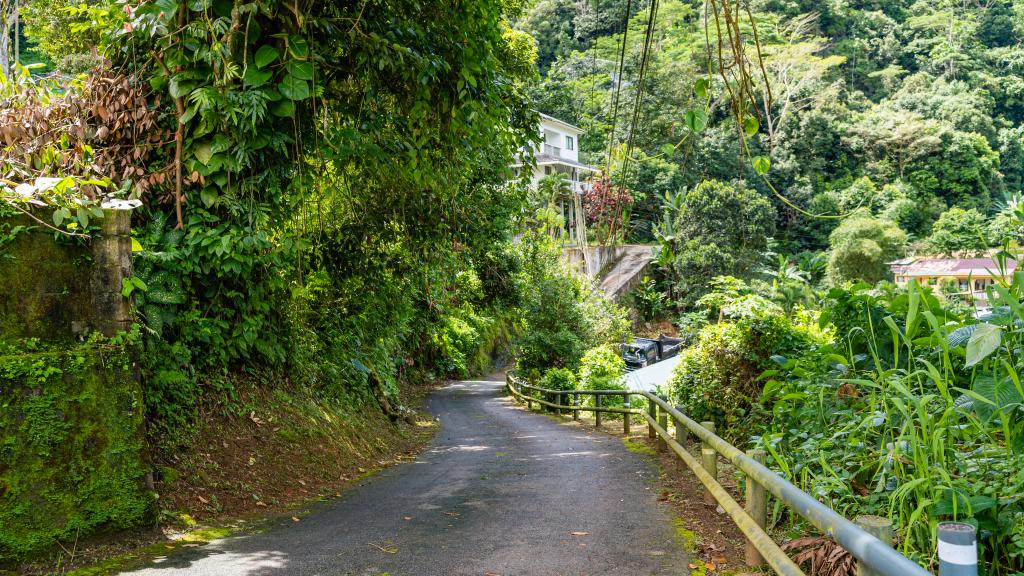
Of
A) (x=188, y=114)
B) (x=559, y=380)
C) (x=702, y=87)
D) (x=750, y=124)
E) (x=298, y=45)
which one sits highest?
(x=298, y=45)

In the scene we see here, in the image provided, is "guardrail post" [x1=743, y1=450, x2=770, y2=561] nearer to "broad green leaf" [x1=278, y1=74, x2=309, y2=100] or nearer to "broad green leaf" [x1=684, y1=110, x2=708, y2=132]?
"broad green leaf" [x1=684, y1=110, x2=708, y2=132]

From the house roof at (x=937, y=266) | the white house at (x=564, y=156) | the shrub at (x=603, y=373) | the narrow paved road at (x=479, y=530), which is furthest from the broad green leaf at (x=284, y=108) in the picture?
the white house at (x=564, y=156)

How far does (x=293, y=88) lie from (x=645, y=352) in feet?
90.0

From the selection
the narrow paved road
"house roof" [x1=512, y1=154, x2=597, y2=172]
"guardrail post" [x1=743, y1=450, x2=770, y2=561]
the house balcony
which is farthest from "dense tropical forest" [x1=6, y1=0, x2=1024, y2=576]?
the house balcony

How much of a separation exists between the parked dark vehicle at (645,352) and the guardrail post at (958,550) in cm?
2699

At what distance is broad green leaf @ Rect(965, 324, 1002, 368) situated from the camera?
2694 mm

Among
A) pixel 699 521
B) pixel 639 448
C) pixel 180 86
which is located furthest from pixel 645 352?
pixel 180 86

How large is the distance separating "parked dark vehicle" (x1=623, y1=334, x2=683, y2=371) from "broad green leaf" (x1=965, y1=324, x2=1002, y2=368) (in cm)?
2589

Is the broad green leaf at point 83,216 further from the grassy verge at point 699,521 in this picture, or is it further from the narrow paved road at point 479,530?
the grassy verge at point 699,521

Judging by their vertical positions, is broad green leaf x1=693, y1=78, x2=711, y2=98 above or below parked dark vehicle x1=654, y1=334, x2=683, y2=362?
above

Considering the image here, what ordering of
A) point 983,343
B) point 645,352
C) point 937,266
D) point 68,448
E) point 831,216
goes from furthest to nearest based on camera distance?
point 937,266 < point 645,352 < point 68,448 < point 831,216 < point 983,343

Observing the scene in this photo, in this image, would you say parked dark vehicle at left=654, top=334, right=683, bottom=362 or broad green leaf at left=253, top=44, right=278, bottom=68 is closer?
broad green leaf at left=253, top=44, right=278, bottom=68

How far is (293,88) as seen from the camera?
573 cm

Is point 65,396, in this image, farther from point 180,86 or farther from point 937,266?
point 937,266
